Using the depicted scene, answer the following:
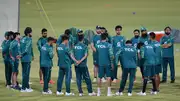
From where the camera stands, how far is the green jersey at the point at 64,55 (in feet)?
43.8

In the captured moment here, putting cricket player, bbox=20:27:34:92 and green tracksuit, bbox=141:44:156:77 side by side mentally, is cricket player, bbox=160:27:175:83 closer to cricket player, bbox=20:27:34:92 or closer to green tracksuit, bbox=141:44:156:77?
green tracksuit, bbox=141:44:156:77

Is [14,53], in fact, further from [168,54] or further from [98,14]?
[98,14]

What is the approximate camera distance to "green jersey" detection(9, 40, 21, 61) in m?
14.2

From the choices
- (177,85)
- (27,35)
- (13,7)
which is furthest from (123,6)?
(27,35)

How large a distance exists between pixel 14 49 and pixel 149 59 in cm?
396

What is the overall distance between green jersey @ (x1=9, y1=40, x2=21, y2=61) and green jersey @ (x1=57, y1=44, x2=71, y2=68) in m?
1.45

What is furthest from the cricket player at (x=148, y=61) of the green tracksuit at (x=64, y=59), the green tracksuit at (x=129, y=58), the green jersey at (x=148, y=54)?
the green tracksuit at (x=64, y=59)

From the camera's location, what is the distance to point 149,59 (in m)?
13.7

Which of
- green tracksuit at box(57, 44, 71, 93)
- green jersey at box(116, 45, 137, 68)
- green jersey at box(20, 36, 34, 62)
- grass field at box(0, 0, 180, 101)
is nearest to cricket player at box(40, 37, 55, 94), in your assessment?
green tracksuit at box(57, 44, 71, 93)

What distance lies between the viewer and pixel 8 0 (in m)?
24.7

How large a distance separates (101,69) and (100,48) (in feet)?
1.89

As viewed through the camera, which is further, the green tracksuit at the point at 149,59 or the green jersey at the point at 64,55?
the green tracksuit at the point at 149,59

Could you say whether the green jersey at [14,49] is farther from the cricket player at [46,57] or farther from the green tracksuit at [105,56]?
the green tracksuit at [105,56]

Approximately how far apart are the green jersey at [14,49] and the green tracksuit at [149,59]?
3.61 meters
